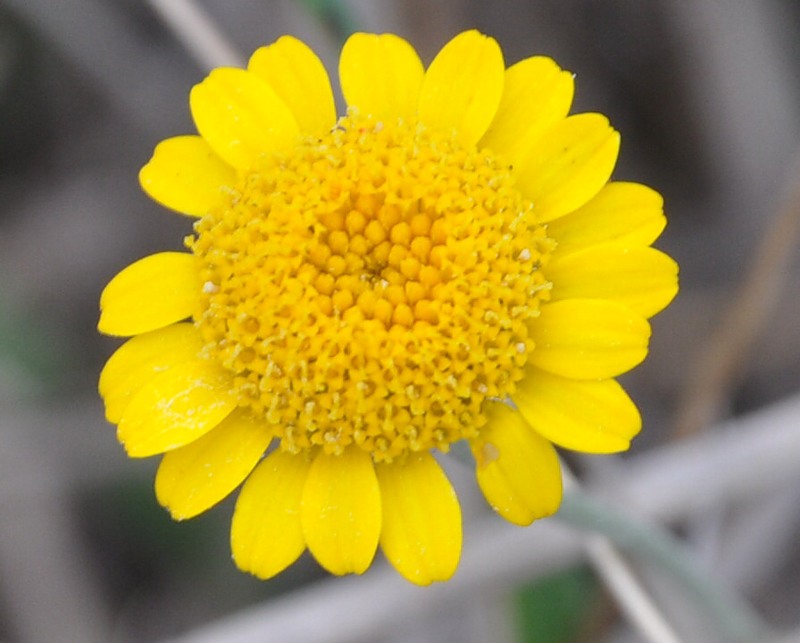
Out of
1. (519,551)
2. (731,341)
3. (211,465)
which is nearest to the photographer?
(211,465)

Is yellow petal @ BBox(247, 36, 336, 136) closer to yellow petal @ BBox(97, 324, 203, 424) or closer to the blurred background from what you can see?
yellow petal @ BBox(97, 324, 203, 424)

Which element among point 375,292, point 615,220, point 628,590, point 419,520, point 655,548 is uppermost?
point 375,292

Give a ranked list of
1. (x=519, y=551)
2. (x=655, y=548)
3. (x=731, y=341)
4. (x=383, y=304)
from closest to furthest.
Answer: (x=383, y=304) → (x=655, y=548) → (x=519, y=551) → (x=731, y=341)

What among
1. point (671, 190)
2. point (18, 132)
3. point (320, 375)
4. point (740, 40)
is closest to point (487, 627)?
point (320, 375)

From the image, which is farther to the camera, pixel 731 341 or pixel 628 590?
pixel 731 341

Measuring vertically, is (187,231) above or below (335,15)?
below

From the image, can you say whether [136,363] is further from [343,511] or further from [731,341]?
[731,341]

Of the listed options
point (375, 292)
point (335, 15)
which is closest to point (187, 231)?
point (335, 15)

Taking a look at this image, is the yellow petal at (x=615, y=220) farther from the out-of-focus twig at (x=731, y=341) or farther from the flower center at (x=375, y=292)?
the out-of-focus twig at (x=731, y=341)
